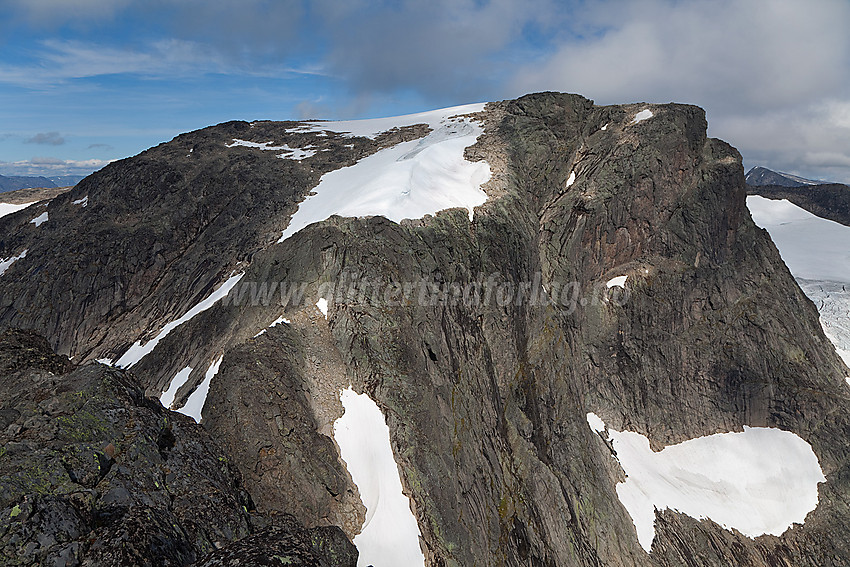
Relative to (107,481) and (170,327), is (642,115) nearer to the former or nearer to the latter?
(170,327)

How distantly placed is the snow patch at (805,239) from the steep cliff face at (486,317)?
28137 millimetres

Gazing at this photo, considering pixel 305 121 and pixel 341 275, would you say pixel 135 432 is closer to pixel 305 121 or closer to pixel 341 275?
pixel 341 275

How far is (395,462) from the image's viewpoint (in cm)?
1797

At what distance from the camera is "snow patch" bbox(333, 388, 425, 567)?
15648 mm

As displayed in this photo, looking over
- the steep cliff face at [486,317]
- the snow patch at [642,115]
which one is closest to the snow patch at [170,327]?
the steep cliff face at [486,317]

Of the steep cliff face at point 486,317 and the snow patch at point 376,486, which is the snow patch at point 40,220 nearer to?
the steep cliff face at point 486,317

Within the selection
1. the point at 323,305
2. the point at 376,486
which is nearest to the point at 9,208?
the point at 323,305

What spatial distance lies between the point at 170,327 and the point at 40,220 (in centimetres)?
2151

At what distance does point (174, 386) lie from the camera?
21047mm

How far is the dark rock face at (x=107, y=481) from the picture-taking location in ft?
24.7

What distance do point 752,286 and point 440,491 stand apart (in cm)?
4174

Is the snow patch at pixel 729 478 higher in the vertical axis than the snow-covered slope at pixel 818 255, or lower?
lower

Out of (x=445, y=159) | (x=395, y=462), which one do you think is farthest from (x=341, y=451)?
(x=445, y=159)

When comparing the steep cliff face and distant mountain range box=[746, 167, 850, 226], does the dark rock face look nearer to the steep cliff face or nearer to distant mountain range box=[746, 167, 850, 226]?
the steep cliff face
